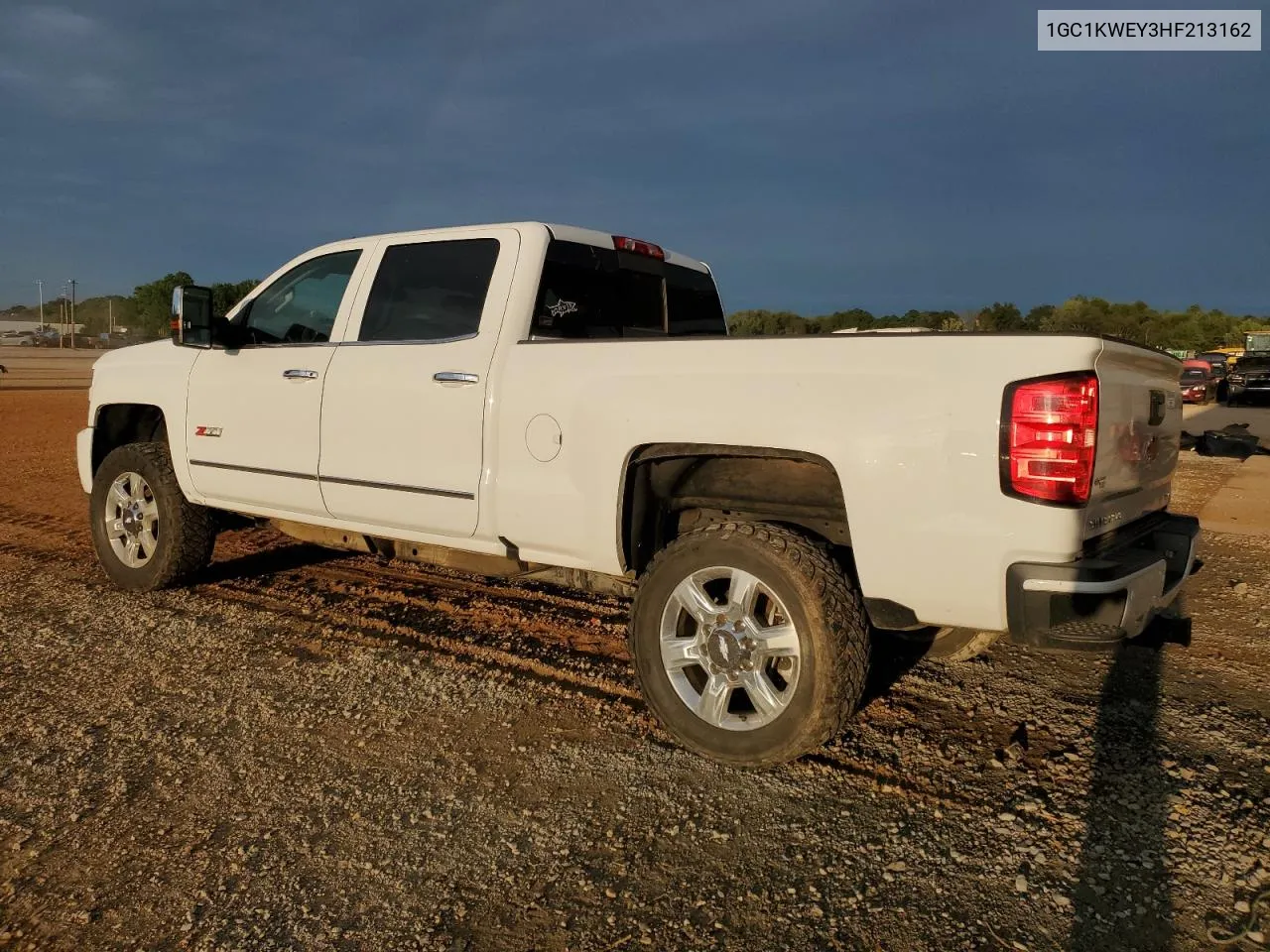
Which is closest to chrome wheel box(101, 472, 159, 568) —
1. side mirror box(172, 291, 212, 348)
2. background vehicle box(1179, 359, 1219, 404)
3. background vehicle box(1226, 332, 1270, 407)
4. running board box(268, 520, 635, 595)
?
running board box(268, 520, 635, 595)

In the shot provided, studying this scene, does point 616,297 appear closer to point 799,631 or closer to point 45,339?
point 799,631

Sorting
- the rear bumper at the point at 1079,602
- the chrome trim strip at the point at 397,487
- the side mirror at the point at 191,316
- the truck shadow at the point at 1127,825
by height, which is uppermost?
the side mirror at the point at 191,316

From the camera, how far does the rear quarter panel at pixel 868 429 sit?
2.81 metres

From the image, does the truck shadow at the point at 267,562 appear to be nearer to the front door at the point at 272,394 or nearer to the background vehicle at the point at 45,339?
the front door at the point at 272,394

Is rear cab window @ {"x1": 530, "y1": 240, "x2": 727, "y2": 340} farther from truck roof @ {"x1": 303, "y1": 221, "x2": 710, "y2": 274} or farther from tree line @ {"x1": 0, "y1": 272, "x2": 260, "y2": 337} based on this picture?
tree line @ {"x1": 0, "y1": 272, "x2": 260, "y2": 337}

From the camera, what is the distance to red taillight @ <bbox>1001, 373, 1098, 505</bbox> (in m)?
2.76

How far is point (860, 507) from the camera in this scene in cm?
308

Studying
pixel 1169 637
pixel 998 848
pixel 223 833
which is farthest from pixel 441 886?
pixel 1169 637

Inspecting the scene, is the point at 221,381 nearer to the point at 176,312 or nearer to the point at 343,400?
the point at 176,312

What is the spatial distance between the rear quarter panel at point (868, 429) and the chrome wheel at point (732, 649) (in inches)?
14.8

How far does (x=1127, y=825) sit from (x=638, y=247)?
3.51m

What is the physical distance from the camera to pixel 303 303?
514cm

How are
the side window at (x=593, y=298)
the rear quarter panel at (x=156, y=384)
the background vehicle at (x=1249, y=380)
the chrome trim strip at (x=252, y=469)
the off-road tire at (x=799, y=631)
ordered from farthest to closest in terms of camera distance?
the background vehicle at (x=1249, y=380) → the rear quarter panel at (x=156, y=384) → the chrome trim strip at (x=252, y=469) → the side window at (x=593, y=298) → the off-road tire at (x=799, y=631)

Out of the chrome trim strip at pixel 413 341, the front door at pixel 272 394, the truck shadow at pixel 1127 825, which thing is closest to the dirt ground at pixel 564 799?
the truck shadow at pixel 1127 825
